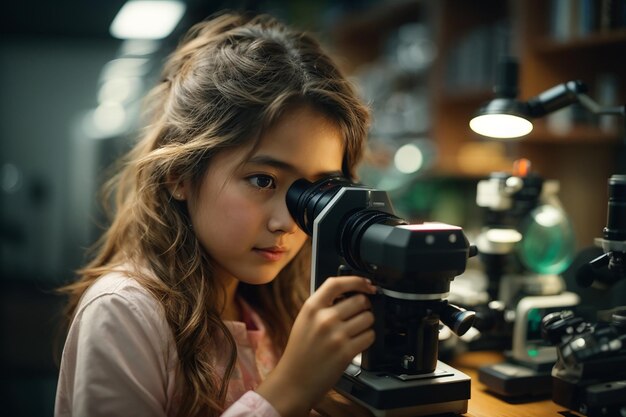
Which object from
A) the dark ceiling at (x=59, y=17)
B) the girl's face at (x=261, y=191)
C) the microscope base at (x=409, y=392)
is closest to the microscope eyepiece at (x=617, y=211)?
the microscope base at (x=409, y=392)

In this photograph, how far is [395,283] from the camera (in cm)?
80

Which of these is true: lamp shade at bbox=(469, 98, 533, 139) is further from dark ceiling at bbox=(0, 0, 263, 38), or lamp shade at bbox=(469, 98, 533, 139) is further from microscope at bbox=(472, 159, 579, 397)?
dark ceiling at bbox=(0, 0, 263, 38)

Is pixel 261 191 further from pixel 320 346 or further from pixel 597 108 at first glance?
pixel 597 108

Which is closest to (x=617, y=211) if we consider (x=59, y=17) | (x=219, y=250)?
(x=219, y=250)

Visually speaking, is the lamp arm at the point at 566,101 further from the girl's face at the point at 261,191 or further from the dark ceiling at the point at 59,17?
the dark ceiling at the point at 59,17

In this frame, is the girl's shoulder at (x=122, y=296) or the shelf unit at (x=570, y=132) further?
the shelf unit at (x=570, y=132)

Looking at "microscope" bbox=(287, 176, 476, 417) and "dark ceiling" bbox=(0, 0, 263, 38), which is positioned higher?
"dark ceiling" bbox=(0, 0, 263, 38)

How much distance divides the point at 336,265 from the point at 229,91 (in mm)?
360

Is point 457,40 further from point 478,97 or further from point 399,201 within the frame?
point 399,201

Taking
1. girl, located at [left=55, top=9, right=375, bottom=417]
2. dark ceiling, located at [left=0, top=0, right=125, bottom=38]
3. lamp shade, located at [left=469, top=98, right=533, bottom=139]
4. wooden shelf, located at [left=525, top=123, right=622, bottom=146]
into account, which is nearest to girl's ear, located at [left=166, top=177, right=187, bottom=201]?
girl, located at [left=55, top=9, right=375, bottom=417]

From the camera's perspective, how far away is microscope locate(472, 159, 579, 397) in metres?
1.12

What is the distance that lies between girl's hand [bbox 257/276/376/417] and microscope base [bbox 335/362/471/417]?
53 mm

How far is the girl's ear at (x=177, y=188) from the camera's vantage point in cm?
108

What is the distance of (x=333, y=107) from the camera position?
107 cm
